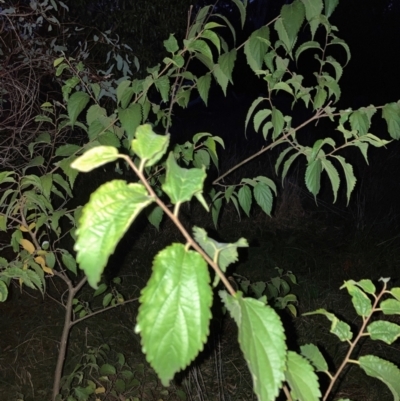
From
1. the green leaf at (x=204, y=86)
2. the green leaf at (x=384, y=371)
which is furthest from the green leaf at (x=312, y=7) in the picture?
the green leaf at (x=384, y=371)

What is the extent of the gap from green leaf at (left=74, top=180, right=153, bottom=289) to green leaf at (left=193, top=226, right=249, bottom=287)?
13cm

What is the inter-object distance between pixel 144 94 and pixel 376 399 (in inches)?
70.0

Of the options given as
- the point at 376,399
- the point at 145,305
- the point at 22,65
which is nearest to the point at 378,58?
the point at 376,399

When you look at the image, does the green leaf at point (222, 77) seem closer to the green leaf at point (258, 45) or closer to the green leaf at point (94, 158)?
Result: the green leaf at point (258, 45)

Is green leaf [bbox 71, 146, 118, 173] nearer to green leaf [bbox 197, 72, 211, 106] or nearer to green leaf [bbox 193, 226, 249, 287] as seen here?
green leaf [bbox 193, 226, 249, 287]

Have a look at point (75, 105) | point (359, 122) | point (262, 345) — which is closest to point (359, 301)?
point (262, 345)

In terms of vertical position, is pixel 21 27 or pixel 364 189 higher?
pixel 21 27

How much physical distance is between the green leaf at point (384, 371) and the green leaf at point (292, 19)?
0.74 m

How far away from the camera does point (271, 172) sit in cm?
467

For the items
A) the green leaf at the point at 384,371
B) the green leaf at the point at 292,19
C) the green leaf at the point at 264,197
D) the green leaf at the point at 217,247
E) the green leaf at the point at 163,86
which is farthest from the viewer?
the green leaf at the point at 264,197

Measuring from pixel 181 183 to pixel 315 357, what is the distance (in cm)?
52

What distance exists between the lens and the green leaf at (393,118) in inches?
47.9

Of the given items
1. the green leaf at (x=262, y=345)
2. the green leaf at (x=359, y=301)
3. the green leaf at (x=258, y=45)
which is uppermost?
the green leaf at (x=258, y=45)

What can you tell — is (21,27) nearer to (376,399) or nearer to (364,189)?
(376,399)
